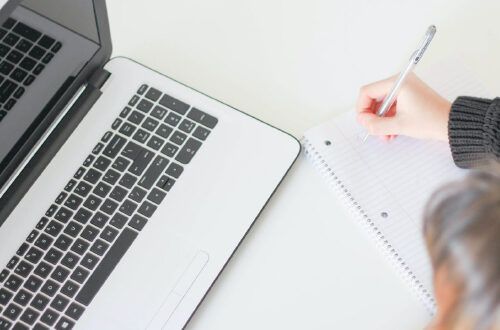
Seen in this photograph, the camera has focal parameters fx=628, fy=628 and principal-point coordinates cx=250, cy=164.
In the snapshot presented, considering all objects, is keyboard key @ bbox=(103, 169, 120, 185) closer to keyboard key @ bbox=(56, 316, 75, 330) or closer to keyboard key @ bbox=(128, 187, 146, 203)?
keyboard key @ bbox=(128, 187, 146, 203)

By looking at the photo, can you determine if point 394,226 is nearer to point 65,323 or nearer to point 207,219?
point 207,219

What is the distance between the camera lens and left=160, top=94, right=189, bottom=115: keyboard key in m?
0.74

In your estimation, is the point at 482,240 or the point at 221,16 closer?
the point at 482,240

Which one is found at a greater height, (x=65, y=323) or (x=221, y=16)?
(x=221, y=16)

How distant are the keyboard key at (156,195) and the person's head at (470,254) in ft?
0.96

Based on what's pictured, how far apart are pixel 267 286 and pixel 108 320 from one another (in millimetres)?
173

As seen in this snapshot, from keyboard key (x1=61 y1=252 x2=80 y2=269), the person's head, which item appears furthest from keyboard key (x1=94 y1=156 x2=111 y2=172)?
the person's head

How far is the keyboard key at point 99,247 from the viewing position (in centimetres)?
67

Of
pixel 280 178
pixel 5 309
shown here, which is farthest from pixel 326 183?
pixel 5 309

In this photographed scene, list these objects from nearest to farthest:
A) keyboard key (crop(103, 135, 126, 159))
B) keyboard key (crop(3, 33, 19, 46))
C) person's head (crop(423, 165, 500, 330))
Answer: person's head (crop(423, 165, 500, 330)) < keyboard key (crop(3, 33, 19, 46)) < keyboard key (crop(103, 135, 126, 159))

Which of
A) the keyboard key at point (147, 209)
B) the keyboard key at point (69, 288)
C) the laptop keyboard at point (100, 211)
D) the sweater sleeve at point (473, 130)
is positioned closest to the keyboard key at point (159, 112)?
the laptop keyboard at point (100, 211)

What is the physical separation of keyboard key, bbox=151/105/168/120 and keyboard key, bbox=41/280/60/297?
0.22 m

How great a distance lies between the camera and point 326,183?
738 millimetres

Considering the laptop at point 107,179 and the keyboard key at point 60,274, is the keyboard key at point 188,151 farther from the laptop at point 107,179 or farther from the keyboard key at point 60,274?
the keyboard key at point 60,274
